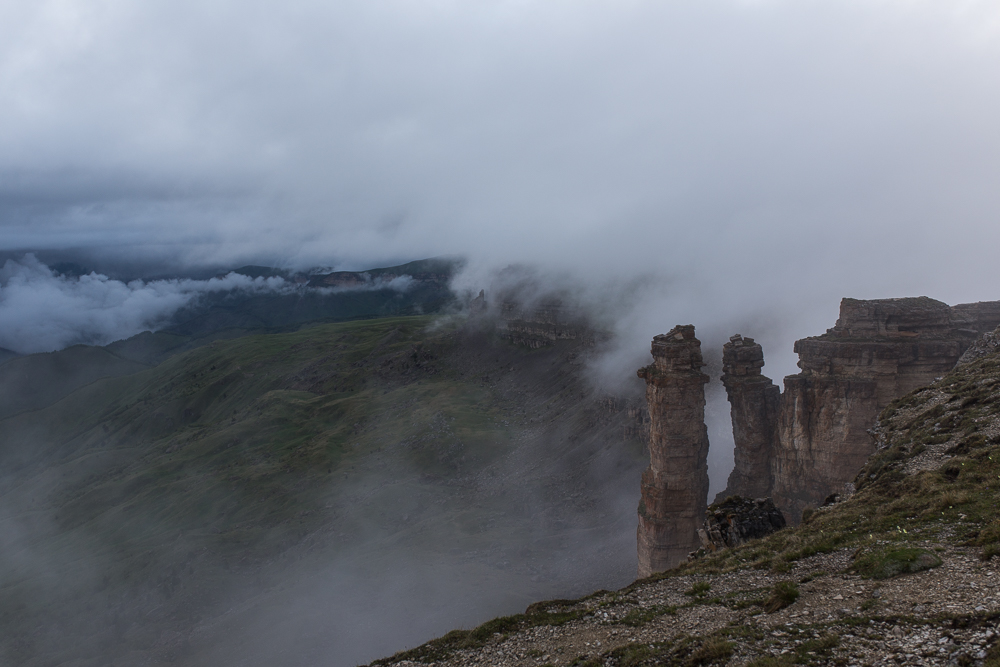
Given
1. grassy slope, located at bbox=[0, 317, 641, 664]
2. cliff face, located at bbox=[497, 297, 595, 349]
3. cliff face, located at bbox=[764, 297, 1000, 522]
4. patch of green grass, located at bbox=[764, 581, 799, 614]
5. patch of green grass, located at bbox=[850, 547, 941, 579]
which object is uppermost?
cliff face, located at bbox=[497, 297, 595, 349]

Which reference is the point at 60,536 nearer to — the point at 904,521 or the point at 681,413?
Answer: the point at 681,413

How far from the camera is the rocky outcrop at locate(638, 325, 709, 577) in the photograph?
49.1 metres

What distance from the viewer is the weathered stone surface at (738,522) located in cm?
3544

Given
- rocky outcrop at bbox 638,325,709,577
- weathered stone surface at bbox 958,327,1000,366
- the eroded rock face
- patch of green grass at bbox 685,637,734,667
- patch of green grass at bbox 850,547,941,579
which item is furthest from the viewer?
rocky outcrop at bbox 638,325,709,577

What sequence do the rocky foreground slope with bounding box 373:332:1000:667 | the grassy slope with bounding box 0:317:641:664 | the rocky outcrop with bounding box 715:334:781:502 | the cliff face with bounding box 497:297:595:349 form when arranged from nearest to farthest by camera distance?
the rocky foreground slope with bounding box 373:332:1000:667, the rocky outcrop with bounding box 715:334:781:502, the grassy slope with bounding box 0:317:641:664, the cliff face with bounding box 497:297:595:349

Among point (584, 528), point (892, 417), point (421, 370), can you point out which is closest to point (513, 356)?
point (421, 370)

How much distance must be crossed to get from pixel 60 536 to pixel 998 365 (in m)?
161

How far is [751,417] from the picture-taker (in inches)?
1970

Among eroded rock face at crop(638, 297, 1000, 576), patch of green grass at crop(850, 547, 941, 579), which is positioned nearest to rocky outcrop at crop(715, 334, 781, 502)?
eroded rock face at crop(638, 297, 1000, 576)

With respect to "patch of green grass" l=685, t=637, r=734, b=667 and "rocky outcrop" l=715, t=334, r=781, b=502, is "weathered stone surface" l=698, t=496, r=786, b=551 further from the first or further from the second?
"patch of green grass" l=685, t=637, r=734, b=667

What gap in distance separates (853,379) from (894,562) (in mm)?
30815

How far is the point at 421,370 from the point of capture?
18875 centimetres

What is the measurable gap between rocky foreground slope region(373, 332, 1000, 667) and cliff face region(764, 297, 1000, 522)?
48.3ft

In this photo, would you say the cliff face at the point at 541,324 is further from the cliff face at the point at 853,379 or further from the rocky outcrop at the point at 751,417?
the cliff face at the point at 853,379
